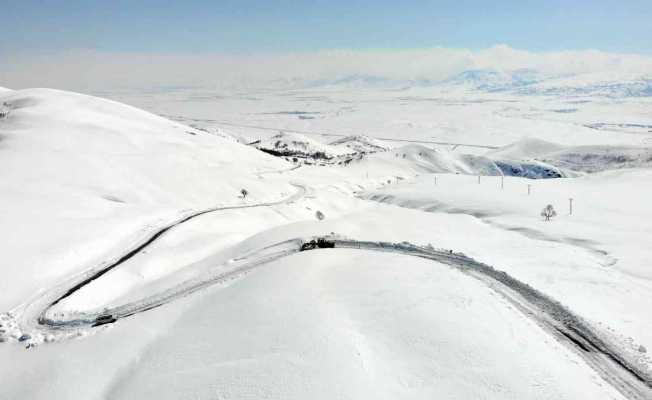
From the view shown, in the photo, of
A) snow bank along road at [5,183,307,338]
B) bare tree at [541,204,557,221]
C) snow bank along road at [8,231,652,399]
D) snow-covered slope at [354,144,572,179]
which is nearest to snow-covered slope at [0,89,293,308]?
snow bank along road at [5,183,307,338]

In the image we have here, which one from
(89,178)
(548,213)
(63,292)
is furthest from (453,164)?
(63,292)

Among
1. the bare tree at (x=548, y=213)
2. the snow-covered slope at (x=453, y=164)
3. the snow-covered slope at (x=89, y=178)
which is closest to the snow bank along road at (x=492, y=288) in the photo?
the snow-covered slope at (x=89, y=178)

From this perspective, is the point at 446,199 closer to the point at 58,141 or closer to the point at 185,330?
the point at 185,330

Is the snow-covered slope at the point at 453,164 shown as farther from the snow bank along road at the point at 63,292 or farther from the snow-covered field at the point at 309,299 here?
the snow bank along road at the point at 63,292

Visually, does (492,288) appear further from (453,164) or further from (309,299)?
(453,164)

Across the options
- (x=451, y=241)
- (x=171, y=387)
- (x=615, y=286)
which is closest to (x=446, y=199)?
(x=451, y=241)

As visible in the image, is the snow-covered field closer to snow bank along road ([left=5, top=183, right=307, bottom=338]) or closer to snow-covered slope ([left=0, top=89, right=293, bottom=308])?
snow bank along road ([left=5, top=183, right=307, bottom=338])
